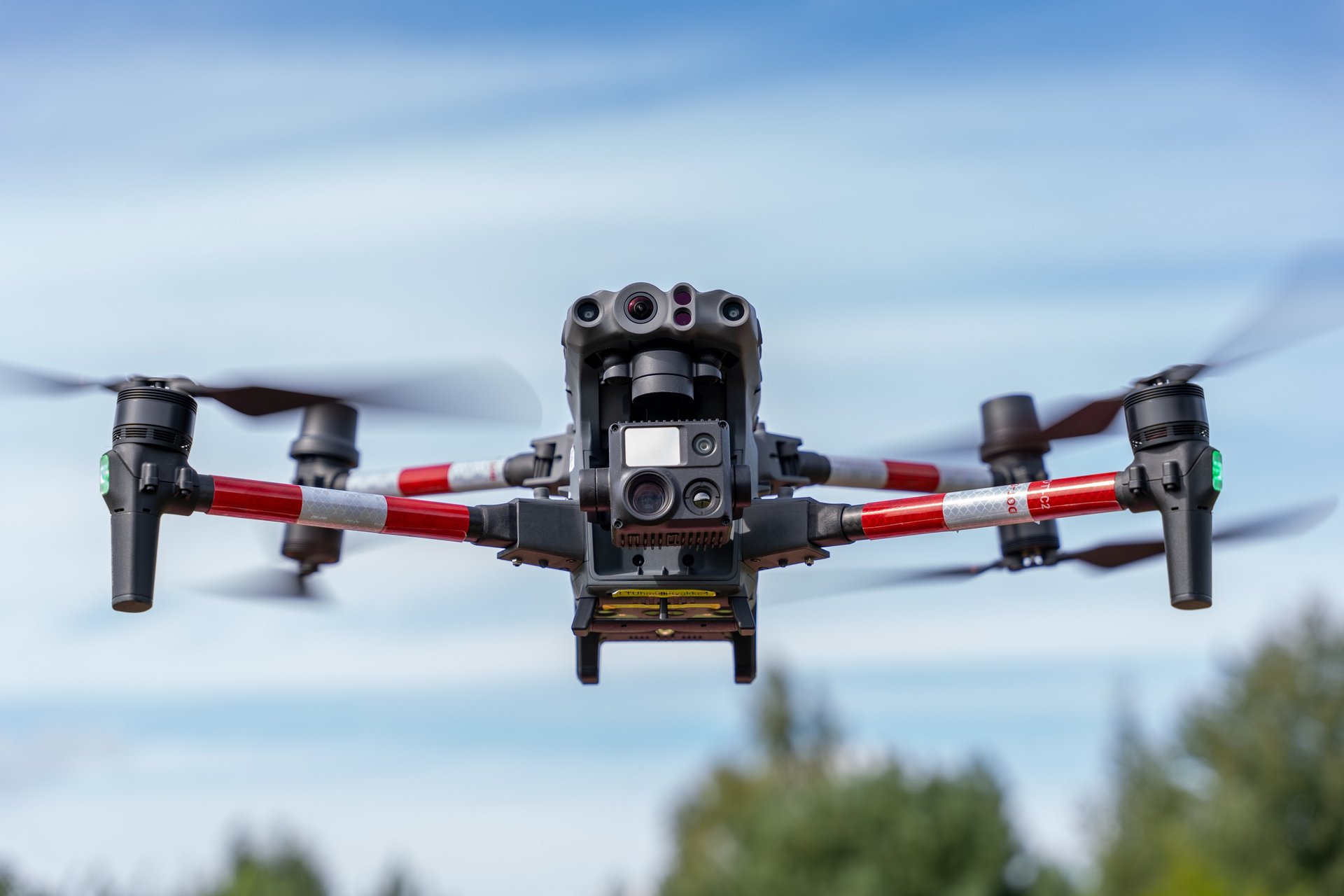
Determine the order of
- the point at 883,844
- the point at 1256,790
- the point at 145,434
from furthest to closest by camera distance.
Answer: the point at 1256,790 → the point at 883,844 → the point at 145,434

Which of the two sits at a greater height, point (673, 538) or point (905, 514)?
point (905, 514)

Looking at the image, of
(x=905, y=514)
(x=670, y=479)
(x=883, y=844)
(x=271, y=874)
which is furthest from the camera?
(x=271, y=874)

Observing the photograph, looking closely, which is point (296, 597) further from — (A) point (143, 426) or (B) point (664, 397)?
(B) point (664, 397)

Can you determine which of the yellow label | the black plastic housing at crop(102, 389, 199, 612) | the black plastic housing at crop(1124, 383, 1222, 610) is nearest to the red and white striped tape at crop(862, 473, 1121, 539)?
the black plastic housing at crop(1124, 383, 1222, 610)

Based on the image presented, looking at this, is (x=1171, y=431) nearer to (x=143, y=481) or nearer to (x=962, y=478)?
(x=962, y=478)

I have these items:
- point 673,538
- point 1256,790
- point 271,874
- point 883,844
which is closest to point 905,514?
point 673,538

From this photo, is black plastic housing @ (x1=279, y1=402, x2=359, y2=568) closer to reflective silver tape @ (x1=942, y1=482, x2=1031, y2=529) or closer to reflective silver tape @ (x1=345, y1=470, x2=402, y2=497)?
reflective silver tape @ (x1=345, y1=470, x2=402, y2=497)
